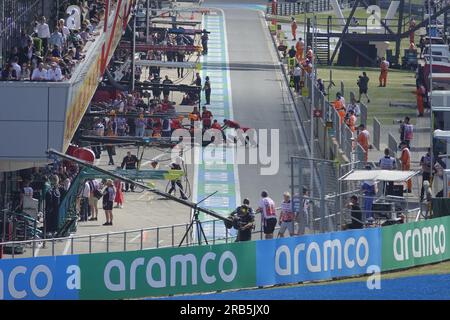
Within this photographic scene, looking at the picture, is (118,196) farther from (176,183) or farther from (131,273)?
(131,273)

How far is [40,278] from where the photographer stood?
2995cm

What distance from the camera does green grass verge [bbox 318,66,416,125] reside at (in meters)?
59.6

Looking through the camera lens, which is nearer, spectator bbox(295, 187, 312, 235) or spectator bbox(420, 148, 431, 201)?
spectator bbox(295, 187, 312, 235)

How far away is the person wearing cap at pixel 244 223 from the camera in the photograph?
34.9 metres

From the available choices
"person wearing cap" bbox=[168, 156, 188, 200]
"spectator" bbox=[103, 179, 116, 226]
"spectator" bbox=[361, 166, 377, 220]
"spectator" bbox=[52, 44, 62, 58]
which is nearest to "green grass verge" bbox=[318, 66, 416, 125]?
"person wearing cap" bbox=[168, 156, 188, 200]

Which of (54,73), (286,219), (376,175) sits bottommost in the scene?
(286,219)

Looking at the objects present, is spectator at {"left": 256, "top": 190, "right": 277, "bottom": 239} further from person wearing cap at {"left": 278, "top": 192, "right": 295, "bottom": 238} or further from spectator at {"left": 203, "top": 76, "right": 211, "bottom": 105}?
spectator at {"left": 203, "top": 76, "right": 211, "bottom": 105}

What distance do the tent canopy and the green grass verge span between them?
19019 mm

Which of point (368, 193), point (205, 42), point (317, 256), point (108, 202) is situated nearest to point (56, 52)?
point (108, 202)

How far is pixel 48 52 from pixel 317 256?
13.7 meters

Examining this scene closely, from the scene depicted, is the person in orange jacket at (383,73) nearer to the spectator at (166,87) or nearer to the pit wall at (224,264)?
the spectator at (166,87)

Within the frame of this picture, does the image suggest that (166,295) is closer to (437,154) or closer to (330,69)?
(437,154)

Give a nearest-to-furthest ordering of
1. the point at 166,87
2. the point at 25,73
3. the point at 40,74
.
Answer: the point at 40,74, the point at 25,73, the point at 166,87

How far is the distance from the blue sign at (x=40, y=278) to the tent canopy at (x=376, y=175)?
312 inches
